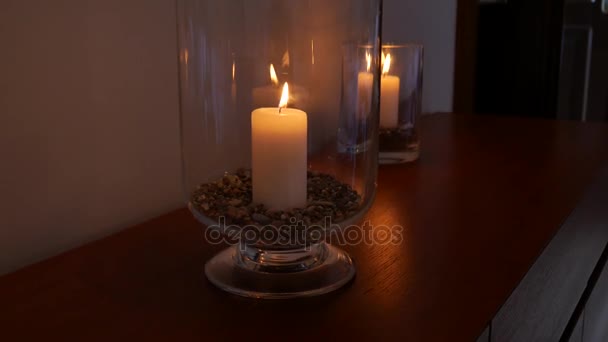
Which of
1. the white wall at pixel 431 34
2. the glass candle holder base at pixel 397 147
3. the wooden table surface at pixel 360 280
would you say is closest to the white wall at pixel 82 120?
the wooden table surface at pixel 360 280

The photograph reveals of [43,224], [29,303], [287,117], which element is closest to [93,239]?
[43,224]

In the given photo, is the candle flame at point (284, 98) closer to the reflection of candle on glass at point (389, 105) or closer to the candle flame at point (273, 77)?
the candle flame at point (273, 77)

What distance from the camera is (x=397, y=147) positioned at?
3.11ft

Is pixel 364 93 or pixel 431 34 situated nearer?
pixel 364 93

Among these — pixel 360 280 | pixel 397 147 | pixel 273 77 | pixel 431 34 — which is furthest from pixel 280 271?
pixel 431 34

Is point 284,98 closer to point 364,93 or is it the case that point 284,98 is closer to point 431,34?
point 364,93

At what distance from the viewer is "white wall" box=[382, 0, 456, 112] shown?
123cm

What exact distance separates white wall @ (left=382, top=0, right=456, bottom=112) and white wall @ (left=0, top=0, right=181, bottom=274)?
630mm

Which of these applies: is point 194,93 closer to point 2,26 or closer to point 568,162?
point 2,26

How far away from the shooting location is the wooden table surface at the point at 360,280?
0.44 m

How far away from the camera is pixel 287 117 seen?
506 mm

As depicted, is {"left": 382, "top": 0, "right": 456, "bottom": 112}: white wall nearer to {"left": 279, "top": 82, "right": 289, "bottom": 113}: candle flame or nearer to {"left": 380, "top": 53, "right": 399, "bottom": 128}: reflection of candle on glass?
{"left": 380, "top": 53, "right": 399, "bottom": 128}: reflection of candle on glass

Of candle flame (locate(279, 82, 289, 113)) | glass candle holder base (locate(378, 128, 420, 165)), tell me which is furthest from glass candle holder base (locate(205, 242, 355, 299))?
glass candle holder base (locate(378, 128, 420, 165))

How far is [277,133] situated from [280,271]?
4.7 inches
